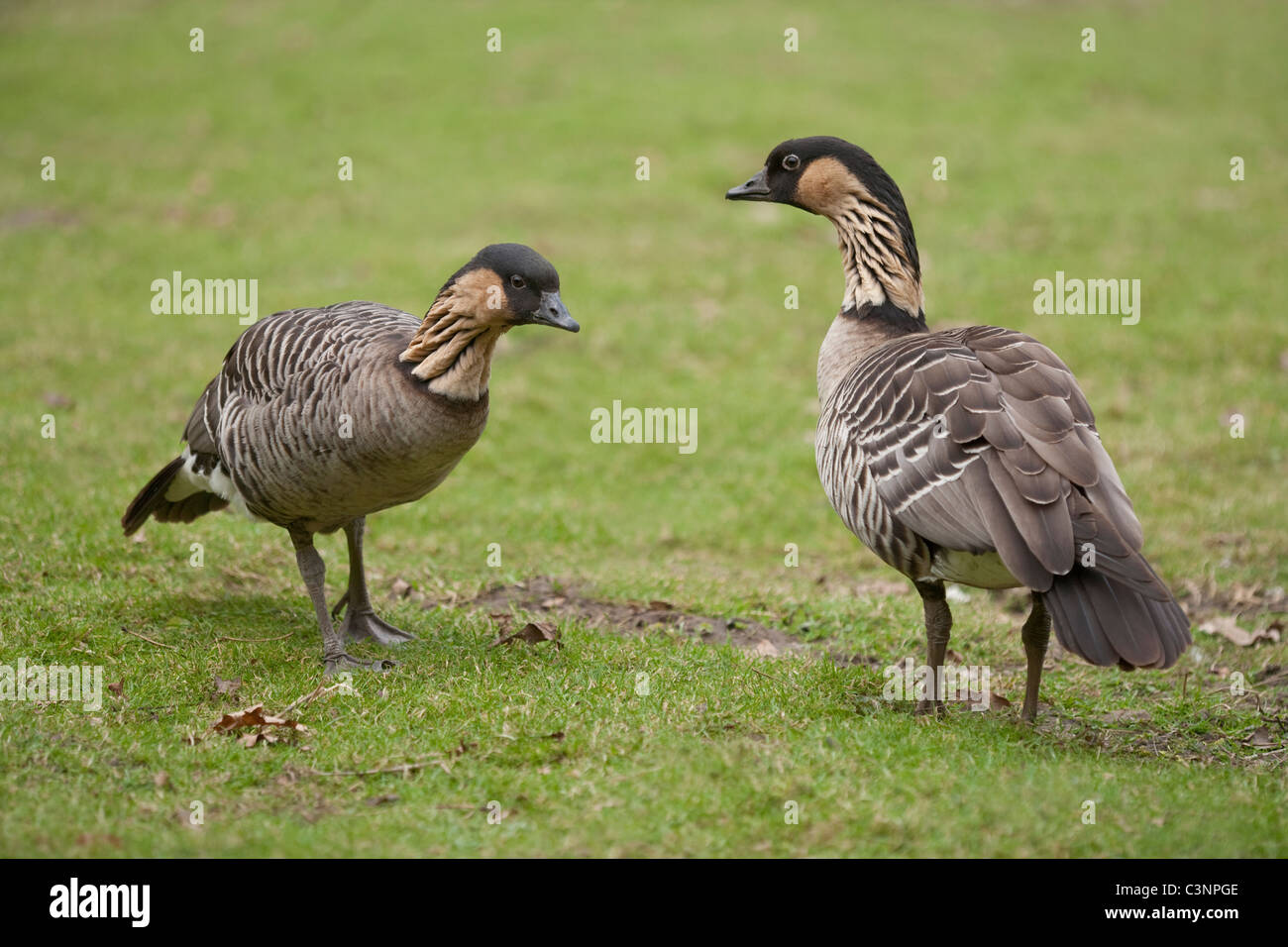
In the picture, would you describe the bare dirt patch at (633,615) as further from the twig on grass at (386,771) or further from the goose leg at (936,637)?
the twig on grass at (386,771)

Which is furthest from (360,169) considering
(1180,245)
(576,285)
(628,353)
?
(1180,245)

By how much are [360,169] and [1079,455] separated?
1514 centimetres

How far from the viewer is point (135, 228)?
16.5 metres

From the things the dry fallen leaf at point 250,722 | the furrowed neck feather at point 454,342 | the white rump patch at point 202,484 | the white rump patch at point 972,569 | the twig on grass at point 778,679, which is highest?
the furrowed neck feather at point 454,342

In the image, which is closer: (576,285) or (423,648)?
(423,648)

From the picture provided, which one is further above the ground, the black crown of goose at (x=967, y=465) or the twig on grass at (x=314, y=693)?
the black crown of goose at (x=967, y=465)

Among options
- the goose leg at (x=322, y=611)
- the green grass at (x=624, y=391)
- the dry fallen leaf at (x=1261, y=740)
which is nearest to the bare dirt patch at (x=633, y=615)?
the green grass at (x=624, y=391)

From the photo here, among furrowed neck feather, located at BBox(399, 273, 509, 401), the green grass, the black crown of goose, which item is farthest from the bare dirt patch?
furrowed neck feather, located at BBox(399, 273, 509, 401)

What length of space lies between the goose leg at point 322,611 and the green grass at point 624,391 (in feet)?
0.63

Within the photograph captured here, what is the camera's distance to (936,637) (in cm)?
650

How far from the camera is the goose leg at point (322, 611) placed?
6.97 meters

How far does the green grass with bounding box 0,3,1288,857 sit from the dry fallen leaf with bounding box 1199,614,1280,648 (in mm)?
87

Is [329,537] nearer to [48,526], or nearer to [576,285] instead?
[48,526]

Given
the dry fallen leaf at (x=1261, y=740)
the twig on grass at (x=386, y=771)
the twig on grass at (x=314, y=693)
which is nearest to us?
the twig on grass at (x=386, y=771)
